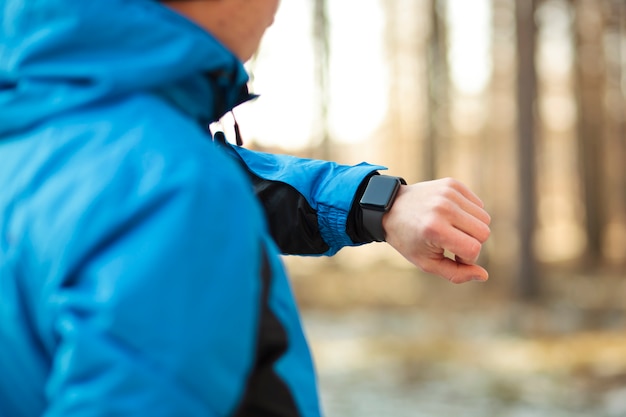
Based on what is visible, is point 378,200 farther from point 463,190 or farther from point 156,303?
point 156,303

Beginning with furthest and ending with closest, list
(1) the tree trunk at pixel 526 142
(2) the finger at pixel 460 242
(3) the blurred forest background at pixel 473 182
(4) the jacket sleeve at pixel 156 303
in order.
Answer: (1) the tree trunk at pixel 526 142, (3) the blurred forest background at pixel 473 182, (2) the finger at pixel 460 242, (4) the jacket sleeve at pixel 156 303

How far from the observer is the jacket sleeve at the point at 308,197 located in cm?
115

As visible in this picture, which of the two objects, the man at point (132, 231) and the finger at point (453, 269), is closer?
the man at point (132, 231)

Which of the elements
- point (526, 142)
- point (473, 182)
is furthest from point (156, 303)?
point (473, 182)

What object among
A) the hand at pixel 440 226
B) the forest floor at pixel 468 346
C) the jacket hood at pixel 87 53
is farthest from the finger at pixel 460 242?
the forest floor at pixel 468 346

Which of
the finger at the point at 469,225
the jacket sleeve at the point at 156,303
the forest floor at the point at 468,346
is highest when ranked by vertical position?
the jacket sleeve at the point at 156,303

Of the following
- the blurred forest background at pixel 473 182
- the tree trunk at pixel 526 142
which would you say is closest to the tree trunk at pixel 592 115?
the blurred forest background at pixel 473 182

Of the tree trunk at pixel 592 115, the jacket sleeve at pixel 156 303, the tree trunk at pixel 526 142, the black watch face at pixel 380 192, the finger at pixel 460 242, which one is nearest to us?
the jacket sleeve at pixel 156 303

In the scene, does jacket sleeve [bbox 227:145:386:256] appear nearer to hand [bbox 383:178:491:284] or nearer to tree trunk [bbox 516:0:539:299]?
hand [bbox 383:178:491:284]

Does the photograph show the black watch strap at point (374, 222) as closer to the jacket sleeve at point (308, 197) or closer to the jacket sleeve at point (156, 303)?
the jacket sleeve at point (308, 197)

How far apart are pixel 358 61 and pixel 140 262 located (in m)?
14.7

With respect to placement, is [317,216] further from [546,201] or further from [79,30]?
[546,201]

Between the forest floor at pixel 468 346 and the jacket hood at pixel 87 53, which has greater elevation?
the jacket hood at pixel 87 53

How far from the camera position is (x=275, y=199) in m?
1.19
